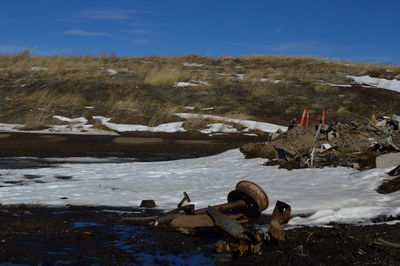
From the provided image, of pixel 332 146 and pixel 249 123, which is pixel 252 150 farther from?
pixel 249 123

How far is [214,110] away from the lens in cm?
2609

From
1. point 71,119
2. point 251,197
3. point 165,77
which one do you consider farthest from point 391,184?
point 165,77

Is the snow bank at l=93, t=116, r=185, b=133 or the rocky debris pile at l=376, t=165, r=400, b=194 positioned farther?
the snow bank at l=93, t=116, r=185, b=133

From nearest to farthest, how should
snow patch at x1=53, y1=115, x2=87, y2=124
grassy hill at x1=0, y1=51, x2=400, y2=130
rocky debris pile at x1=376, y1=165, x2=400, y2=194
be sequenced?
rocky debris pile at x1=376, y1=165, x2=400, y2=194 → snow patch at x1=53, y1=115, x2=87, y2=124 → grassy hill at x1=0, y1=51, x2=400, y2=130

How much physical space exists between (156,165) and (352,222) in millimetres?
7507

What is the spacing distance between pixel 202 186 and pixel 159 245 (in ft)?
15.1

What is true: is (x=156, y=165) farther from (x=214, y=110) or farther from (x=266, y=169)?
(x=214, y=110)

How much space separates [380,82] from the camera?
32.8m

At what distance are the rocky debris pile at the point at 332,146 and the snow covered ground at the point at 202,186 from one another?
56 cm

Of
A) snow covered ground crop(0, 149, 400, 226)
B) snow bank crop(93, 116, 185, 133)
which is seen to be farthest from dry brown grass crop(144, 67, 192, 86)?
snow covered ground crop(0, 149, 400, 226)

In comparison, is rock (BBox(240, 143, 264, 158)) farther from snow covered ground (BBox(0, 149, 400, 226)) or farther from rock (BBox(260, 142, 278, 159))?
snow covered ground (BBox(0, 149, 400, 226))

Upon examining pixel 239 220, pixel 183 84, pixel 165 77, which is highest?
pixel 165 77

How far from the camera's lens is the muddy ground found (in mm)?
5227

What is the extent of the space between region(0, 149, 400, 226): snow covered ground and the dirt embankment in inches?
21.3
